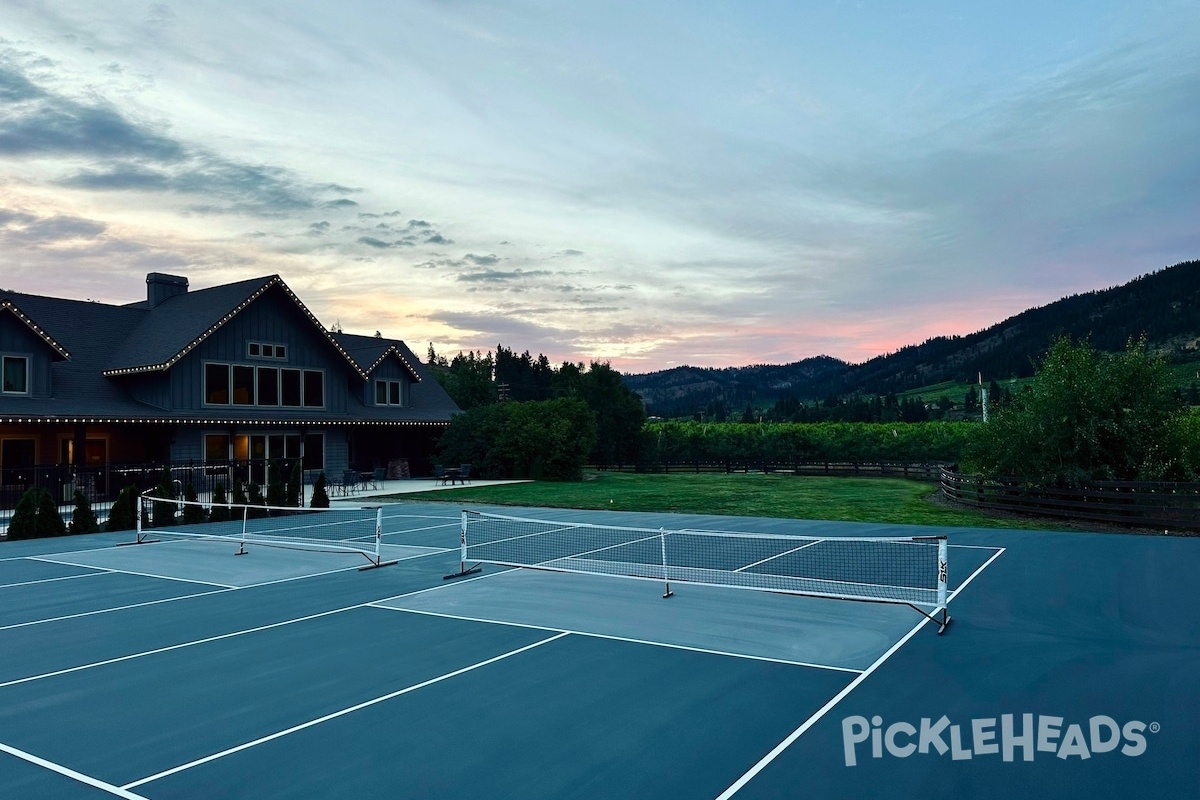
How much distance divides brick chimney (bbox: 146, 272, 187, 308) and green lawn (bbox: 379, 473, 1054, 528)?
17.5 metres

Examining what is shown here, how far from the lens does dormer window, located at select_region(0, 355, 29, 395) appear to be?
95.3 feet

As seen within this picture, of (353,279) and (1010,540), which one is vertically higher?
(353,279)

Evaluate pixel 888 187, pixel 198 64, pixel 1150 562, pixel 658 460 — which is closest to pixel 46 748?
pixel 1150 562

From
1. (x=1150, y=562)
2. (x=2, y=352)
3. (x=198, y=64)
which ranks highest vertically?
(x=198, y=64)

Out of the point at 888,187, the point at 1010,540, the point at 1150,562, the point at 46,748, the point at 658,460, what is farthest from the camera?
the point at 658,460

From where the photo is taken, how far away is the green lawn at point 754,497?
25.5 metres

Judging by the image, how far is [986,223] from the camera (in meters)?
36.4

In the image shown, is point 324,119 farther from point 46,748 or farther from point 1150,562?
point 1150,562

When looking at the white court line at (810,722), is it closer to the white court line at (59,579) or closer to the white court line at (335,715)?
the white court line at (335,715)

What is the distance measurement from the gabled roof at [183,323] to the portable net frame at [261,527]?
29.9ft

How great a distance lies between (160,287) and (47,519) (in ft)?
65.9

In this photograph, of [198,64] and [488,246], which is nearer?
[198,64]

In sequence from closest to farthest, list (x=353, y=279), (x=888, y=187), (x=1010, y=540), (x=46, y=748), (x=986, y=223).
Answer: (x=46, y=748)
(x=1010, y=540)
(x=888, y=187)
(x=986, y=223)
(x=353, y=279)

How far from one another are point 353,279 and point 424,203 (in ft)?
59.2
